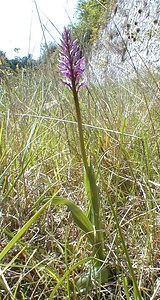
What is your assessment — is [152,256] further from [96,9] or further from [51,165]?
[96,9]

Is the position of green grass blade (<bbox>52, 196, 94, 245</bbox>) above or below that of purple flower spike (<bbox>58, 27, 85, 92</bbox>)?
below

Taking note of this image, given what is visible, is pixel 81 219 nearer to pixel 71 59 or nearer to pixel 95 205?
pixel 95 205

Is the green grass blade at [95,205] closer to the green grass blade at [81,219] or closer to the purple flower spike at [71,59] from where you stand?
the green grass blade at [81,219]

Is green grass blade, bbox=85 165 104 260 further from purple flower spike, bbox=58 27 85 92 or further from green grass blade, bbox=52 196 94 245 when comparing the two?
purple flower spike, bbox=58 27 85 92

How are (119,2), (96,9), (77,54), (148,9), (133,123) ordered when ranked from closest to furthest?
(77,54) → (133,123) → (148,9) → (119,2) → (96,9)

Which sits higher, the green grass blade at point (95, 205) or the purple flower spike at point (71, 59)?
the purple flower spike at point (71, 59)

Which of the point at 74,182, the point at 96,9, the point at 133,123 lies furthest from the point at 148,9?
the point at 74,182

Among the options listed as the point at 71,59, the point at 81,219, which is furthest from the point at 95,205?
the point at 71,59

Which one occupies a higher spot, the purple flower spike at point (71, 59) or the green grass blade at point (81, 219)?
the purple flower spike at point (71, 59)

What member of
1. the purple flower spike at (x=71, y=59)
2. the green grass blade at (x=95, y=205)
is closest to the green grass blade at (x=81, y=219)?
the green grass blade at (x=95, y=205)

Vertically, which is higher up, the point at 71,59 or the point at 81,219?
the point at 71,59

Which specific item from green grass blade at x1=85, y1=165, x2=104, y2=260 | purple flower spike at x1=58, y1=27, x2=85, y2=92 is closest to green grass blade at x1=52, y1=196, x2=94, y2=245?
green grass blade at x1=85, y1=165, x2=104, y2=260
